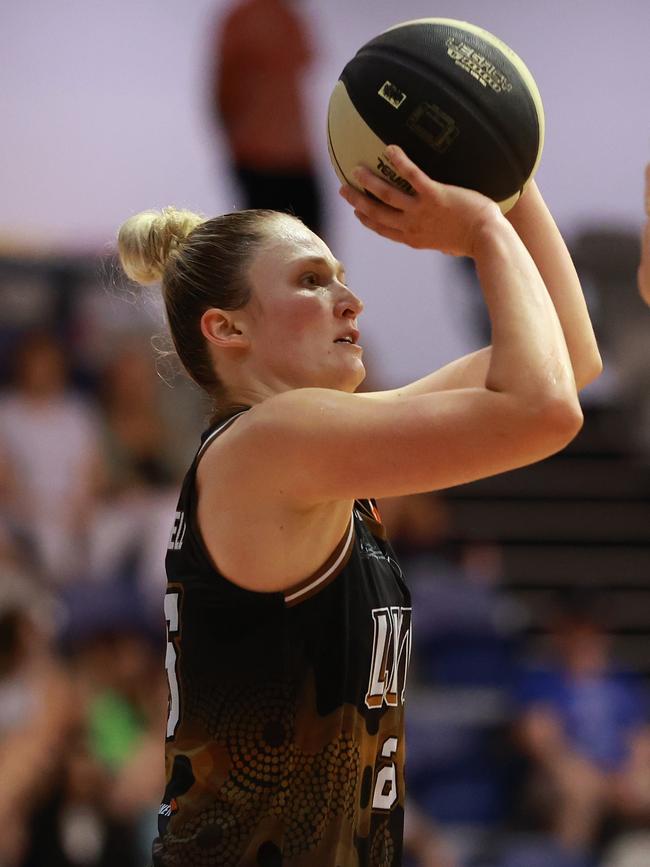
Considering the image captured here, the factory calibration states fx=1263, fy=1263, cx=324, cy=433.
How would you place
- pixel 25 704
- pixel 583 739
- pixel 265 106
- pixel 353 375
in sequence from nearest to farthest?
pixel 353 375 → pixel 25 704 → pixel 583 739 → pixel 265 106

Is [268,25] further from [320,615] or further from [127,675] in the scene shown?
[320,615]

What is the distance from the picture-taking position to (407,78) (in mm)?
1972

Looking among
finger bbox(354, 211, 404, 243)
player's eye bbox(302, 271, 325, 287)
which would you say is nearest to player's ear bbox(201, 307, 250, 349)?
player's eye bbox(302, 271, 325, 287)

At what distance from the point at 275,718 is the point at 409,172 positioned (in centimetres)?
84

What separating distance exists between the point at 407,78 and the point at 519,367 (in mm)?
530

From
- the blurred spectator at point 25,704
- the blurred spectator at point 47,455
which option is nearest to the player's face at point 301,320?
the blurred spectator at point 25,704

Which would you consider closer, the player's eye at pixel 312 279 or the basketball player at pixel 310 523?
the basketball player at pixel 310 523

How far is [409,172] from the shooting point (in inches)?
73.2

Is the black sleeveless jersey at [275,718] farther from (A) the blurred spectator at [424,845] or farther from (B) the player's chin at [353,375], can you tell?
(A) the blurred spectator at [424,845]

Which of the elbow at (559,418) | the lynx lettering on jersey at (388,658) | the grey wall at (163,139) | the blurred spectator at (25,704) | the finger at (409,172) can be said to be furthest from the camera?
the grey wall at (163,139)

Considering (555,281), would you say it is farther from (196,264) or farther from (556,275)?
(196,264)

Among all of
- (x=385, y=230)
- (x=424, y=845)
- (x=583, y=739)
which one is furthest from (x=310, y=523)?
(x=583, y=739)

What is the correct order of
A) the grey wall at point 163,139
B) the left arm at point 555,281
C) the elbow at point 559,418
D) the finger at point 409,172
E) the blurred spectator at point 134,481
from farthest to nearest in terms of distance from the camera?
1. the grey wall at point 163,139
2. the blurred spectator at point 134,481
3. the left arm at point 555,281
4. the finger at point 409,172
5. the elbow at point 559,418

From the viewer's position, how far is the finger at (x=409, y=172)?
186 cm
